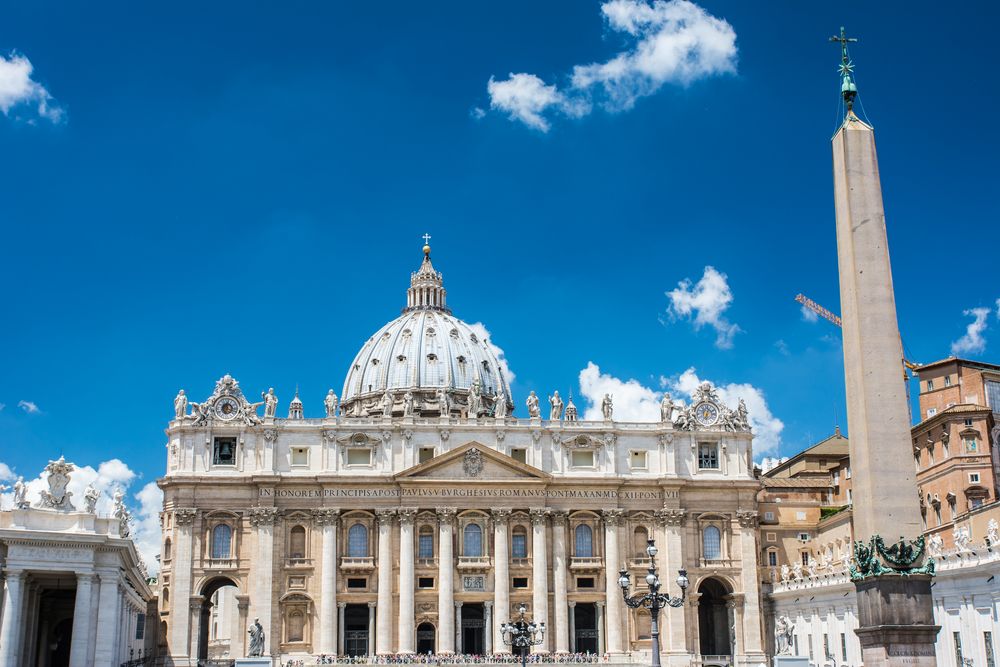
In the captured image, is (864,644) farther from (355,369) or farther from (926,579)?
(355,369)

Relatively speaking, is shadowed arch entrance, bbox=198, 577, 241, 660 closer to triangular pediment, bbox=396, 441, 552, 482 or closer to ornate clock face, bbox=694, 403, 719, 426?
triangular pediment, bbox=396, 441, 552, 482

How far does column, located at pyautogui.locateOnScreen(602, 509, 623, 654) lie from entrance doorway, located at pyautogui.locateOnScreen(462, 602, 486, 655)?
27.9 feet

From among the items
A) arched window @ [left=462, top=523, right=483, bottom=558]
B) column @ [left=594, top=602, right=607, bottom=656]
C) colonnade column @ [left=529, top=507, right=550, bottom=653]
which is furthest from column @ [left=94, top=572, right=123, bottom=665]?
column @ [left=594, top=602, right=607, bottom=656]

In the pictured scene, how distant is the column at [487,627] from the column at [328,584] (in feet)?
32.0

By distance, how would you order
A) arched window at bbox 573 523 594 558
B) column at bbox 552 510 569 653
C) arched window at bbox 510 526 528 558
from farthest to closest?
arched window at bbox 573 523 594 558 → arched window at bbox 510 526 528 558 → column at bbox 552 510 569 653

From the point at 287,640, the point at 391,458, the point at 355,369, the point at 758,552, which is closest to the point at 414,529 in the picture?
the point at 391,458

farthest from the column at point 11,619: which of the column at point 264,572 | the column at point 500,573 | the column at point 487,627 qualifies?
the column at point 500,573

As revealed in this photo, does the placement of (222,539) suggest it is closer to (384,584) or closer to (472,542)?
(384,584)

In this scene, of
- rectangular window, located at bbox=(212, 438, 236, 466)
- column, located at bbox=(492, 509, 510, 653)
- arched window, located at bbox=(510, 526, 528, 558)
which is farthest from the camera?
arched window, located at bbox=(510, 526, 528, 558)

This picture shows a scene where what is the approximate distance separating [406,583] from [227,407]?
17198 millimetres

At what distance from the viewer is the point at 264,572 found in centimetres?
8006

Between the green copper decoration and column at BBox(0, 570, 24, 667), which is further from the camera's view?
column at BBox(0, 570, 24, 667)

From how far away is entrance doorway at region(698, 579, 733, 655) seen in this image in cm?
8700

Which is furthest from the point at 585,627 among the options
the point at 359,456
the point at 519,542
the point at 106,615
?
the point at 106,615
